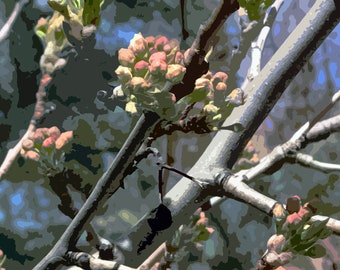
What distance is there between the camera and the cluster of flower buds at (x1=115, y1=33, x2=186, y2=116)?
2.57 ft

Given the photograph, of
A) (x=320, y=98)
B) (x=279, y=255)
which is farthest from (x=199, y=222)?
(x=320, y=98)

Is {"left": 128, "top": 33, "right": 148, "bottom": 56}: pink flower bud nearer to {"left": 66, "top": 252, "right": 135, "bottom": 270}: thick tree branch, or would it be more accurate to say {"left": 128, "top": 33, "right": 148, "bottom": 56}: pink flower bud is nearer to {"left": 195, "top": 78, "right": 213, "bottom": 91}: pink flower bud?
{"left": 195, "top": 78, "right": 213, "bottom": 91}: pink flower bud

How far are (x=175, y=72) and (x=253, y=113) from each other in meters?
A: 0.36

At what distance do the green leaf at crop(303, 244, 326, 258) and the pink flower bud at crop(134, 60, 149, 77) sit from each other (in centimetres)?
49

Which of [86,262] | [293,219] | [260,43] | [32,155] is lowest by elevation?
[86,262]

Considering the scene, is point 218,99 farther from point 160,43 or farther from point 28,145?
point 28,145

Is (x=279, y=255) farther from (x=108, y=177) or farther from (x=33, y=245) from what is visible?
(x=33, y=245)

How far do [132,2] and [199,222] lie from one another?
4344mm

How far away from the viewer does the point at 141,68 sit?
0.80m

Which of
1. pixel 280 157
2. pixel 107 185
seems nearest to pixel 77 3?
pixel 107 185

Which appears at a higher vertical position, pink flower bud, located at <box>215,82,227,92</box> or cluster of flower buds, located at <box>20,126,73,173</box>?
pink flower bud, located at <box>215,82,227,92</box>

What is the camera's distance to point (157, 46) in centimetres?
83

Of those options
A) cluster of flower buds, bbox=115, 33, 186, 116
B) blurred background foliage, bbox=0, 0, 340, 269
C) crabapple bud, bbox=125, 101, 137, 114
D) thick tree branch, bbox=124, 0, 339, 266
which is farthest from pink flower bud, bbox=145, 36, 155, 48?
blurred background foliage, bbox=0, 0, 340, 269

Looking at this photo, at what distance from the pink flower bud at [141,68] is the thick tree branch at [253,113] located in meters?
0.35
